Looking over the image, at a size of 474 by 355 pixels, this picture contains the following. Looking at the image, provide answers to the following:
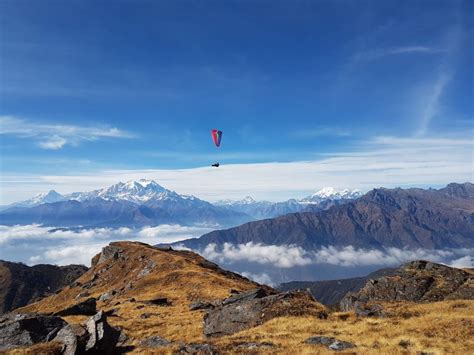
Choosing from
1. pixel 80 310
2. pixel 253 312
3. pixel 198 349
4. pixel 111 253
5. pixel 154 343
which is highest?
pixel 198 349

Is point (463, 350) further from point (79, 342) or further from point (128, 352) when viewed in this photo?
point (79, 342)

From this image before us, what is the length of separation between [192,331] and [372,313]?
16561 millimetres

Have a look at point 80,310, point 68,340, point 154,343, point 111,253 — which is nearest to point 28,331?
point 68,340

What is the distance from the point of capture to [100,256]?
149875 mm

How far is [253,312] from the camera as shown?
3475 centimetres

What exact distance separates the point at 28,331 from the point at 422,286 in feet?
151

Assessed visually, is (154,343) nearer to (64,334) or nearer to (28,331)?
(64,334)

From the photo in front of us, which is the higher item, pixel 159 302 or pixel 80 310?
pixel 80 310

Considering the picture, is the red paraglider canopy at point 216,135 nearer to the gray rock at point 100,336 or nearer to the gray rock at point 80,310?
the gray rock at point 80,310

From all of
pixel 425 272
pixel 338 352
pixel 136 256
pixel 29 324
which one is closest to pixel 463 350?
pixel 338 352

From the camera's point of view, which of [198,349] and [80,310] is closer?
[198,349]

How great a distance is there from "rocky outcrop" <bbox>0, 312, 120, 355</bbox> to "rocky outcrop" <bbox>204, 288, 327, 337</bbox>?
10410mm

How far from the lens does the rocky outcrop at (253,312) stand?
109 ft

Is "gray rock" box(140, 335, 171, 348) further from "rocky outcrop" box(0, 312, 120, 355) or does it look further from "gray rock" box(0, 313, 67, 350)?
"gray rock" box(0, 313, 67, 350)
